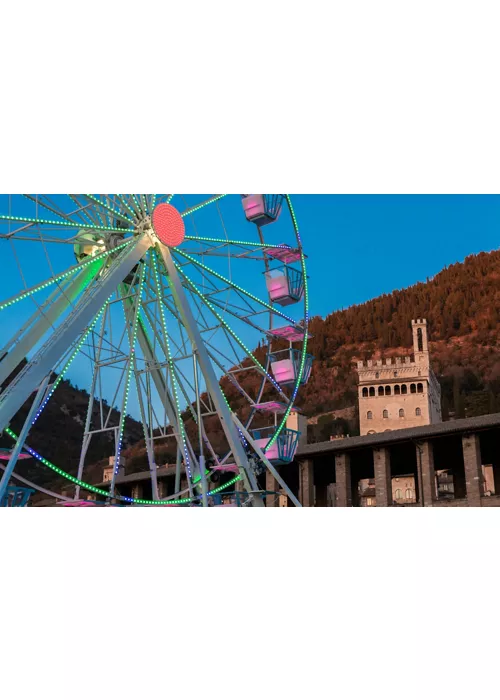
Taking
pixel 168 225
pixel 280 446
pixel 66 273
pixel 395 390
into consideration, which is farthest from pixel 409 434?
pixel 395 390

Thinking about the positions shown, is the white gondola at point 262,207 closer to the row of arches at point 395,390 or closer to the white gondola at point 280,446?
the white gondola at point 280,446

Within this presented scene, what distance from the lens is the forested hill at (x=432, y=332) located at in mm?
89188

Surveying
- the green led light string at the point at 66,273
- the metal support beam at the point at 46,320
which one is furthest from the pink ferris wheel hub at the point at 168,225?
the metal support beam at the point at 46,320

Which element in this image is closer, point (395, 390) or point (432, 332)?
point (395, 390)

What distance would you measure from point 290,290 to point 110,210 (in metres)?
4.77

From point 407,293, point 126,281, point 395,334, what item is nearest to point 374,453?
point 126,281

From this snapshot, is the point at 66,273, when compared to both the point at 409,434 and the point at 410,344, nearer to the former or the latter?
the point at 409,434

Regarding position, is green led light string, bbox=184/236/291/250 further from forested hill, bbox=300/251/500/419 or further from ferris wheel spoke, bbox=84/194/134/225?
forested hill, bbox=300/251/500/419

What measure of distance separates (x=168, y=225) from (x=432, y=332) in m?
86.9

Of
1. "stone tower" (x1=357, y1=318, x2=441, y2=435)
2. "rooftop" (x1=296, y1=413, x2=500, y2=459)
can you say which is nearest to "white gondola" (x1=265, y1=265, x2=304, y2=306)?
"rooftop" (x1=296, y1=413, x2=500, y2=459)

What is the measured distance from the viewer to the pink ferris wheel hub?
657 inches

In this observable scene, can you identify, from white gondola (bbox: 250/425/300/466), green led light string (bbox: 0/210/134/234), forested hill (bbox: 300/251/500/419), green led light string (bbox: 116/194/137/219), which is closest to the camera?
green led light string (bbox: 0/210/134/234)

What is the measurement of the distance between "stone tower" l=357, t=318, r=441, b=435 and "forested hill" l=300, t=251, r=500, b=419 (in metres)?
9.15

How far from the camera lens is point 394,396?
245 ft
